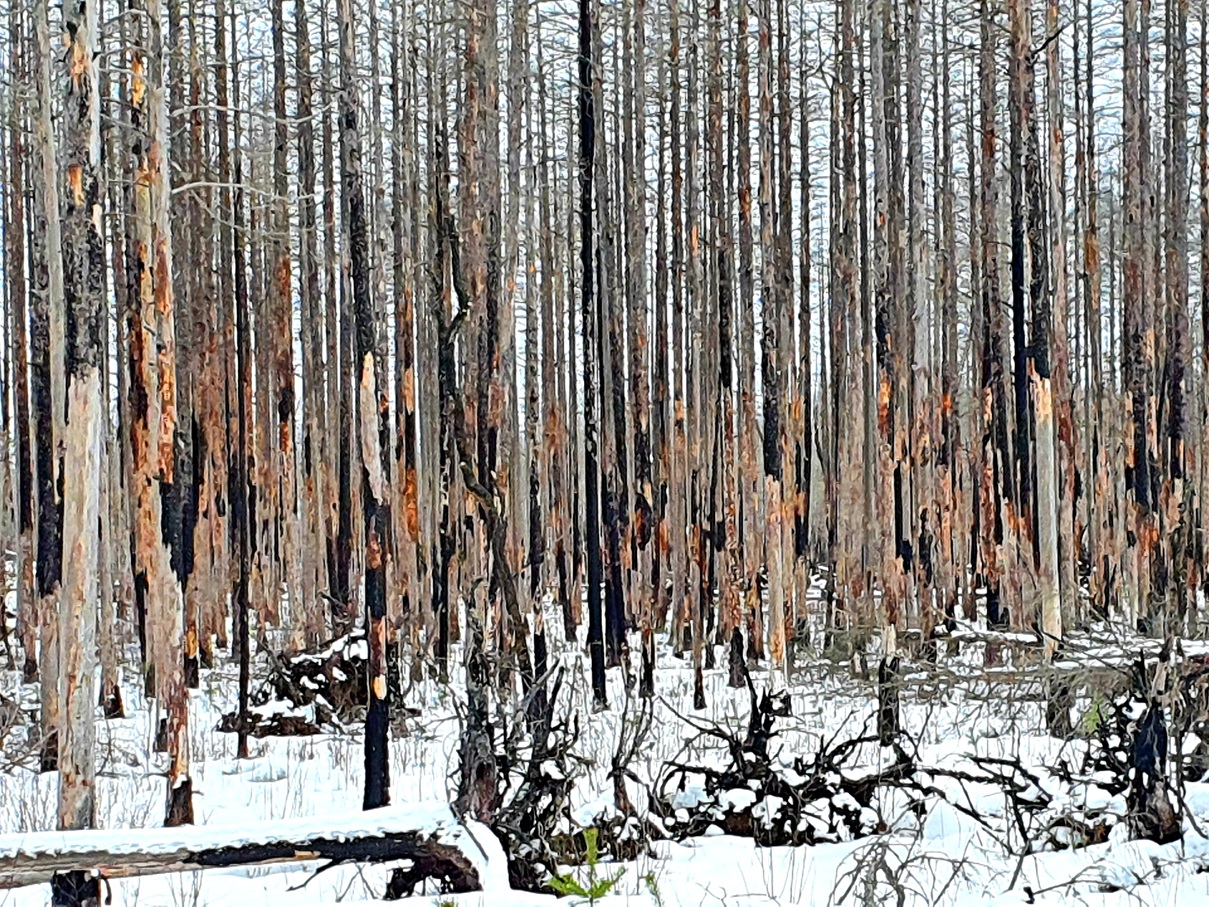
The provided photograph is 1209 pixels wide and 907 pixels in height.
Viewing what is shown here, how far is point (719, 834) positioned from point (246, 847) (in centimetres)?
246

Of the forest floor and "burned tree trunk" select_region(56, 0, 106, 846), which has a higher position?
"burned tree trunk" select_region(56, 0, 106, 846)

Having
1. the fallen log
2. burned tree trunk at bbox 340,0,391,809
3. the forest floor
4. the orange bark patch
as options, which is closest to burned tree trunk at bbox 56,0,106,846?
the orange bark patch

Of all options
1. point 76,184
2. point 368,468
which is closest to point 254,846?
point 76,184

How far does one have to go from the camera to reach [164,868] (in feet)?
13.8

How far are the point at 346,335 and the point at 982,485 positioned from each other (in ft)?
25.9

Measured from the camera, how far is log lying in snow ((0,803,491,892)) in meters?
4.18

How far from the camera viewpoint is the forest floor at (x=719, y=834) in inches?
186

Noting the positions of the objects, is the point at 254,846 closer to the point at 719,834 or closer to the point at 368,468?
the point at 719,834

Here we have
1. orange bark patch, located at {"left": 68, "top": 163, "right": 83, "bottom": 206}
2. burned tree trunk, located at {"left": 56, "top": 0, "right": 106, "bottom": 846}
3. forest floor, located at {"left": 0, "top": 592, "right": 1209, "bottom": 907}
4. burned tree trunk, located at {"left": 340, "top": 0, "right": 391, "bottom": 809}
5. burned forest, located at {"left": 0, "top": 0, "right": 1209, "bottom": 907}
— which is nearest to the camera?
forest floor, located at {"left": 0, "top": 592, "right": 1209, "bottom": 907}

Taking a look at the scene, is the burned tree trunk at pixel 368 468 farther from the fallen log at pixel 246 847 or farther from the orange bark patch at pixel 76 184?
the fallen log at pixel 246 847

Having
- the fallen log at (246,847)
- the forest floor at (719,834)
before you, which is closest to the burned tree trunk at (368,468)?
the forest floor at (719,834)

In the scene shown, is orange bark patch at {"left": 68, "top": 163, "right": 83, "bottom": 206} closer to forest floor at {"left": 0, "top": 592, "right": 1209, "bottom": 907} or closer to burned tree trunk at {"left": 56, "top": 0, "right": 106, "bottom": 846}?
burned tree trunk at {"left": 56, "top": 0, "right": 106, "bottom": 846}

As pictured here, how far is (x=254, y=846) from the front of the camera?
4254mm

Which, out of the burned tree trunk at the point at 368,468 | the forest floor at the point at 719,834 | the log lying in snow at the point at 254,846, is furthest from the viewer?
the burned tree trunk at the point at 368,468
